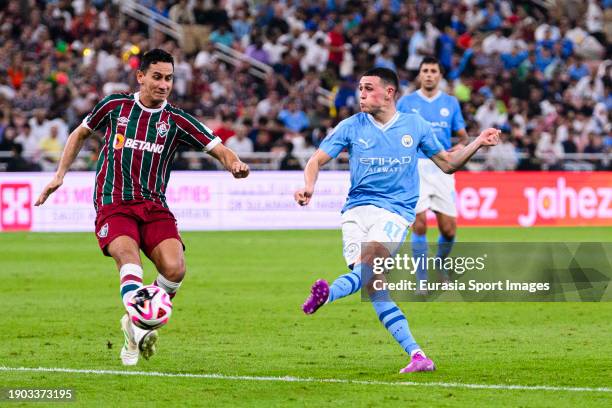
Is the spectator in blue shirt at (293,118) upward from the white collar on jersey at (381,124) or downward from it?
upward

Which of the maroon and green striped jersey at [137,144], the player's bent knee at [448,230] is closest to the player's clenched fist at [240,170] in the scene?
the maroon and green striped jersey at [137,144]

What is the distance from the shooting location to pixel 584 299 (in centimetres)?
1426

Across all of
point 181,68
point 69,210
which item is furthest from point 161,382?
point 181,68

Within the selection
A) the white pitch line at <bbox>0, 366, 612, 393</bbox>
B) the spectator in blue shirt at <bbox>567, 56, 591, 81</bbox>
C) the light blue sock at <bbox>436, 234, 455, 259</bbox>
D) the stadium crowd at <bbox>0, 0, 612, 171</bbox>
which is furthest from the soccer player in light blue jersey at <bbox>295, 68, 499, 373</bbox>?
the spectator in blue shirt at <bbox>567, 56, 591, 81</bbox>

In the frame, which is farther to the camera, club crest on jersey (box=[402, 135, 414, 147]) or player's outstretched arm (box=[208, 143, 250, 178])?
club crest on jersey (box=[402, 135, 414, 147])

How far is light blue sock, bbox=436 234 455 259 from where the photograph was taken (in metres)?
14.9

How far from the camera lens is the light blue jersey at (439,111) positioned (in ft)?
47.1

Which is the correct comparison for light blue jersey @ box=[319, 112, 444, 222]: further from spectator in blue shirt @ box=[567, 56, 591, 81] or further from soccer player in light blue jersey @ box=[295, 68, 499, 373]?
spectator in blue shirt @ box=[567, 56, 591, 81]

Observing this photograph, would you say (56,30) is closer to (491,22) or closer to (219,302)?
(491,22)

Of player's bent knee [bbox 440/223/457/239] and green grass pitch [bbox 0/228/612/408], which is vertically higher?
player's bent knee [bbox 440/223/457/239]

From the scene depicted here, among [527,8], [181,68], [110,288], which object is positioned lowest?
[110,288]

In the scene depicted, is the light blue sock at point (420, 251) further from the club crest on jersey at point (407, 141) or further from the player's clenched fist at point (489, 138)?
the player's clenched fist at point (489, 138)

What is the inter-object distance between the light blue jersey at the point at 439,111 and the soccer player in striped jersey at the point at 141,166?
5610mm

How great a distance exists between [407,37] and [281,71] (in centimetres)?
378
